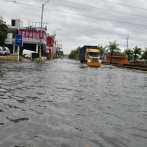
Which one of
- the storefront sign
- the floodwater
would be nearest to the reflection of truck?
the floodwater

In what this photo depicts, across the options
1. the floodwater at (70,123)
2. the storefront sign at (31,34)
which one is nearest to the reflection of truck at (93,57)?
the floodwater at (70,123)

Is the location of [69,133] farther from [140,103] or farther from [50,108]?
[140,103]

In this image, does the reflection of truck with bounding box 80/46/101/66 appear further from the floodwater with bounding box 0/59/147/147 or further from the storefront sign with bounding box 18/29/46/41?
the storefront sign with bounding box 18/29/46/41

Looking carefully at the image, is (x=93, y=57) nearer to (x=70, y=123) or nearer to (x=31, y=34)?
(x=70, y=123)

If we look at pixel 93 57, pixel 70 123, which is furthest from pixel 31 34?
pixel 70 123

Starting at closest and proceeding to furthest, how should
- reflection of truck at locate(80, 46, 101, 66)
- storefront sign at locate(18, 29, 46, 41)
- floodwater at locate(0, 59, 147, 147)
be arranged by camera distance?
floodwater at locate(0, 59, 147, 147), reflection of truck at locate(80, 46, 101, 66), storefront sign at locate(18, 29, 46, 41)

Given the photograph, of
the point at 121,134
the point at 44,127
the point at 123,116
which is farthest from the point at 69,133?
the point at 123,116

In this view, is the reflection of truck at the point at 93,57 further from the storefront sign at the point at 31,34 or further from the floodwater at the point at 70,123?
the storefront sign at the point at 31,34

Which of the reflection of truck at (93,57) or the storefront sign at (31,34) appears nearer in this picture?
the reflection of truck at (93,57)

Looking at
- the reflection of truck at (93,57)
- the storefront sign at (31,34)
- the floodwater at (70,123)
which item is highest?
the storefront sign at (31,34)

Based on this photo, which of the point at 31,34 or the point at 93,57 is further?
the point at 31,34

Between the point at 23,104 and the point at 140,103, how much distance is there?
354 cm

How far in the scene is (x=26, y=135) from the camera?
3307mm

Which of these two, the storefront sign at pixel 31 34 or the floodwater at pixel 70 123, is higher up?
the storefront sign at pixel 31 34
